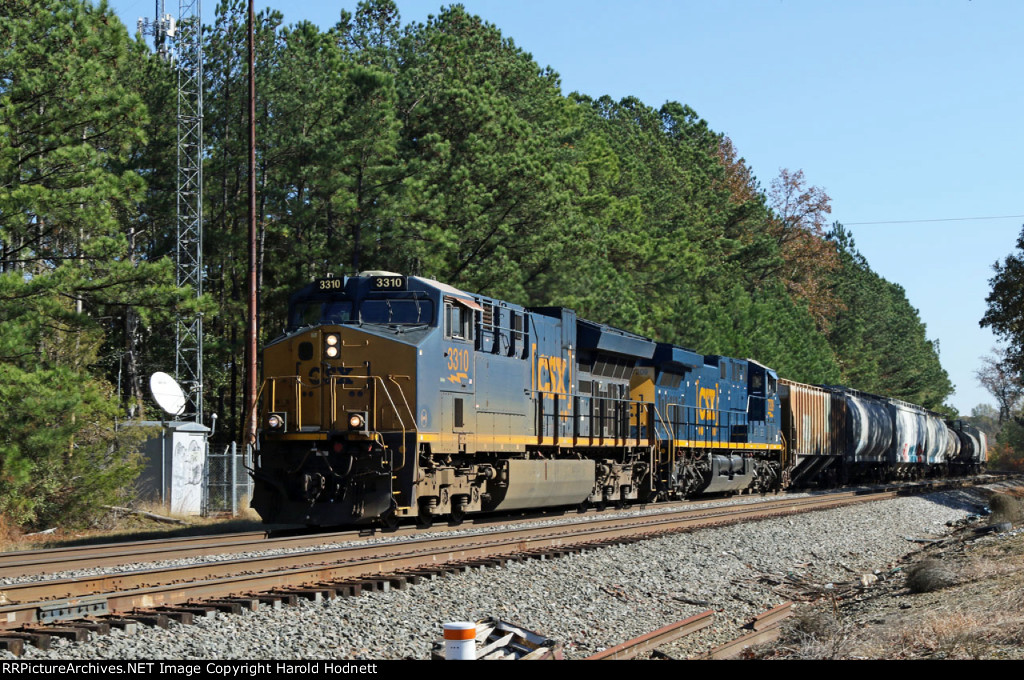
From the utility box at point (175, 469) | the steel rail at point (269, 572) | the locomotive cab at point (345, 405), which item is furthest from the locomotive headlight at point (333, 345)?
the utility box at point (175, 469)

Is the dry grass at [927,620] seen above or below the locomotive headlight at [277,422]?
below

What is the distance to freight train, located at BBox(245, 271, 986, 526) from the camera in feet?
46.7

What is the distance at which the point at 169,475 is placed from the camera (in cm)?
2183

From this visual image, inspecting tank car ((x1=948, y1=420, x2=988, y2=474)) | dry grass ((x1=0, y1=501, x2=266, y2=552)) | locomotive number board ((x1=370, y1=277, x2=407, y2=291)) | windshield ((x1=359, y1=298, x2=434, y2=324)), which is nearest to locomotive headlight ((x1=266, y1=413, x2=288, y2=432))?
windshield ((x1=359, y1=298, x2=434, y2=324))

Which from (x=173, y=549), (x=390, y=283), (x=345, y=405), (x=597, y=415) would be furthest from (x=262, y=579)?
(x=597, y=415)

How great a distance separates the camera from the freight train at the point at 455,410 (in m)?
14.2

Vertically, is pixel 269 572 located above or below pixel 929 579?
above

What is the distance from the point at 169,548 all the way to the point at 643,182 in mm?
43306

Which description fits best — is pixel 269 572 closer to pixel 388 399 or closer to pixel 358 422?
pixel 358 422

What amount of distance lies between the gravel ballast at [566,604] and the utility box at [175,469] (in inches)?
451

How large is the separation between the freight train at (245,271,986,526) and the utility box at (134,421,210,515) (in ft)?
24.5

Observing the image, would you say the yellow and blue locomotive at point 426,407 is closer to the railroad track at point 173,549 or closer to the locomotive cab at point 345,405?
the locomotive cab at point 345,405

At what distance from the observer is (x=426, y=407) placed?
14508mm

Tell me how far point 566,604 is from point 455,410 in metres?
5.61
